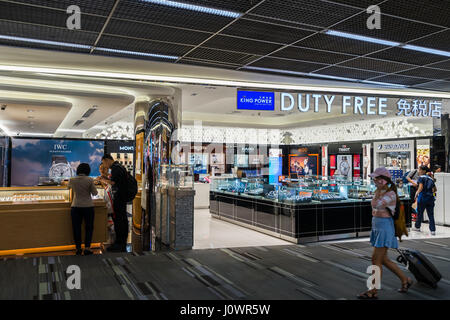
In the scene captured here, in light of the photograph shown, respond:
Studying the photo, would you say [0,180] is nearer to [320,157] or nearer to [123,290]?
[123,290]

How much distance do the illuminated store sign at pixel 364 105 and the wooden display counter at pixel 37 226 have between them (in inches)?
165

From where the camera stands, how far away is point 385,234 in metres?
4.11

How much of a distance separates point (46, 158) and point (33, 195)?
1828 millimetres

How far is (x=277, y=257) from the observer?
6105mm

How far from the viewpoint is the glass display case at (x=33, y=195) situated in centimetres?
639

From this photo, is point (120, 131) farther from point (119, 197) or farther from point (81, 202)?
point (81, 202)

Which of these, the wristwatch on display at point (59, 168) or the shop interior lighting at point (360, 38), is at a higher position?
the shop interior lighting at point (360, 38)

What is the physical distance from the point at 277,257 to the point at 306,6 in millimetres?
3616

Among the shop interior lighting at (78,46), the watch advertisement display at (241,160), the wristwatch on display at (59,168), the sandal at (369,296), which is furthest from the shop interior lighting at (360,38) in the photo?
the watch advertisement display at (241,160)

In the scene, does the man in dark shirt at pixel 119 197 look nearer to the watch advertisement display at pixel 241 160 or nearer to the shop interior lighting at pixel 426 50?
the shop interior lighting at pixel 426 50

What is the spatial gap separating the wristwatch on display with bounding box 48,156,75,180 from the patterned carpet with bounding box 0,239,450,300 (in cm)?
292

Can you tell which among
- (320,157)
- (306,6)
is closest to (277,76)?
(306,6)

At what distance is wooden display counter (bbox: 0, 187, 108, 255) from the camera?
6.15m

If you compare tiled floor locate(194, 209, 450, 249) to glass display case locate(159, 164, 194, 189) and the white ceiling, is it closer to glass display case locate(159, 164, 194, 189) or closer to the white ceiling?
glass display case locate(159, 164, 194, 189)
